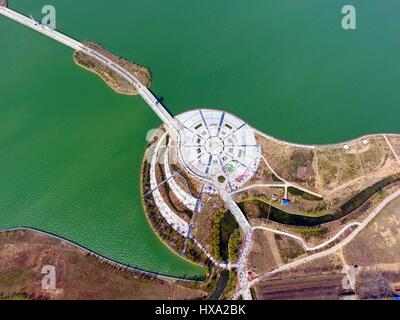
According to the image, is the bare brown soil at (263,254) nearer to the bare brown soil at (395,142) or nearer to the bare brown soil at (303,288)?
the bare brown soil at (303,288)

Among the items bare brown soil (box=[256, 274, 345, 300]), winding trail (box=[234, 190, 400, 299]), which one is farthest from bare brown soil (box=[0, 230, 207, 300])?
bare brown soil (box=[256, 274, 345, 300])

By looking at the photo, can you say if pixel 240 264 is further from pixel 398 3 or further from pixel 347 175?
pixel 398 3

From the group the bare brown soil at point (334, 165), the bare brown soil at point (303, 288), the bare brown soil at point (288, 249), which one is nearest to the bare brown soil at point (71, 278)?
the bare brown soil at point (303, 288)

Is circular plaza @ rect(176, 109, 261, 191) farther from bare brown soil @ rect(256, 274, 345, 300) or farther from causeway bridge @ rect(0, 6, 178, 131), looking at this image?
bare brown soil @ rect(256, 274, 345, 300)

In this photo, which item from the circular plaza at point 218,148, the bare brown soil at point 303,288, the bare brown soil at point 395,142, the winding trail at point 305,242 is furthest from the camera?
the bare brown soil at point 395,142

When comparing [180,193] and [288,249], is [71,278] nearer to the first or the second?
[180,193]

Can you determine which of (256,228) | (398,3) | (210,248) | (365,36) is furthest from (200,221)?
(398,3)
